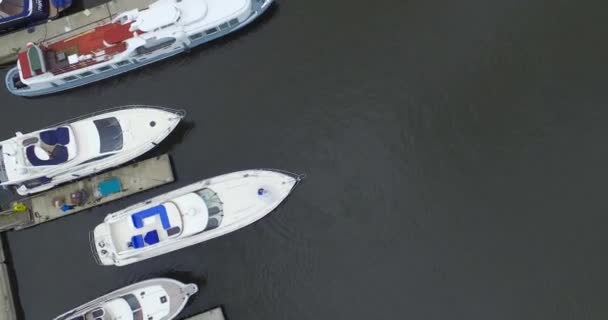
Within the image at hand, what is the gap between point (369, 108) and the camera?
115 ft

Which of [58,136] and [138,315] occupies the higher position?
[58,136]

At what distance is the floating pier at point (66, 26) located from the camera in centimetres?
3662

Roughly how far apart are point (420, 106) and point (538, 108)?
849 cm

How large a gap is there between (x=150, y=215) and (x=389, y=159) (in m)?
17.7

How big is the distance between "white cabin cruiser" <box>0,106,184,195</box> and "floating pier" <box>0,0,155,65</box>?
26.5 feet

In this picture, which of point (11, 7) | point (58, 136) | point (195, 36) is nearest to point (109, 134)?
point (58, 136)

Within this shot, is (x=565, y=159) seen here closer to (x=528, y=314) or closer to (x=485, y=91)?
(x=485, y=91)

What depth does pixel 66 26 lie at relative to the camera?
36.9 meters

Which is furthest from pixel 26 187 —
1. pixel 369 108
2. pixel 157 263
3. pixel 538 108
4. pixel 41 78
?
pixel 538 108

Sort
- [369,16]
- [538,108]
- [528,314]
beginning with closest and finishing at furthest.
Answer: [528,314] < [538,108] < [369,16]

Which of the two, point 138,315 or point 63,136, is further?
point 63,136

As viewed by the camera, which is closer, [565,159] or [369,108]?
[565,159]

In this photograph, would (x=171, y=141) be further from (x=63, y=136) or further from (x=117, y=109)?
(x=63, y=136)

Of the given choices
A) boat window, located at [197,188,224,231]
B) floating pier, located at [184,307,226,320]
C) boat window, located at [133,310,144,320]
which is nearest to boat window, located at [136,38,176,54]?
boat window, located at [197,188,224,231]
